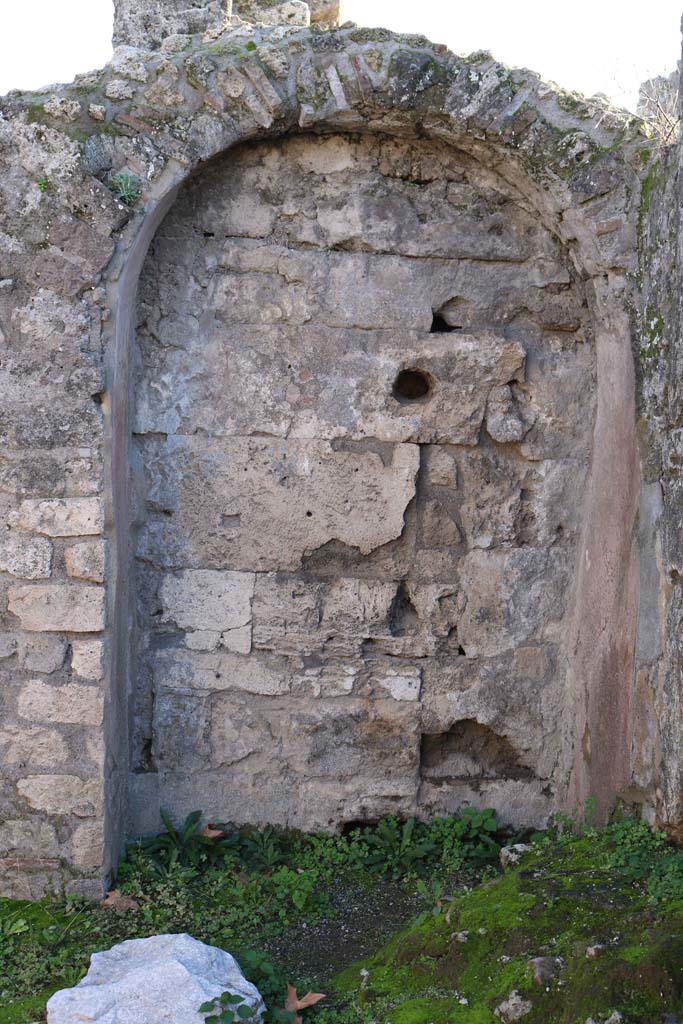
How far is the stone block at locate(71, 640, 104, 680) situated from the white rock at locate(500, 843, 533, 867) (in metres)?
1.72

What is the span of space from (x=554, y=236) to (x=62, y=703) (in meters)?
2.74

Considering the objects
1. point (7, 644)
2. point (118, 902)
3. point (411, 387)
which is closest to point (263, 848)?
point (118, 902)

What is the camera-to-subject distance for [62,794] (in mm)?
3771

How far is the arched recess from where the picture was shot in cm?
379

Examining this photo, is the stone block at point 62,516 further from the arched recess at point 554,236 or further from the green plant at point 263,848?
the green plant at point 263,848

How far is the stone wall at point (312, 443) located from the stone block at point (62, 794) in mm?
17

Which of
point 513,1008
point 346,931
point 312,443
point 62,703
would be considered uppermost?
point 312,443

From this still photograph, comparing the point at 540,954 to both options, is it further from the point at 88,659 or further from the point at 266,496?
the point at 266,496

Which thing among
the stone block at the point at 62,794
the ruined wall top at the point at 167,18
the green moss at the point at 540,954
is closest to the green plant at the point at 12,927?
the stone block at the point at 62,794

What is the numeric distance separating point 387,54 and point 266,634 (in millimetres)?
2371

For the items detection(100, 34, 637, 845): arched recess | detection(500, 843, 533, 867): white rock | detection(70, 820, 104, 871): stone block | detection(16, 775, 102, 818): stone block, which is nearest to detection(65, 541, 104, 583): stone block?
detection(100, 34, 637, 845): arched recess

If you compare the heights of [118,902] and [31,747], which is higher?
[31,747]

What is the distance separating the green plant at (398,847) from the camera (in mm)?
4141

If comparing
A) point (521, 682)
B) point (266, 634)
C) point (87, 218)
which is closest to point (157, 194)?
point (87, 218)
